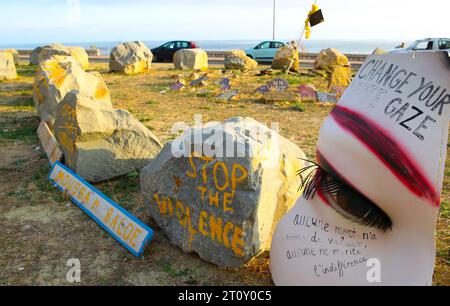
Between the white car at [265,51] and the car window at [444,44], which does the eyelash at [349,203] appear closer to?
the car window at [444,44]

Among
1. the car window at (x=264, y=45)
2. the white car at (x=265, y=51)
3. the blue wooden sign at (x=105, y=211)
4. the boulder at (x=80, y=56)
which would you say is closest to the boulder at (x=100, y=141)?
the blue wooden sign at (x=105, y=211)

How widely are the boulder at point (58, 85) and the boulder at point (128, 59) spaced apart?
21.1 feet

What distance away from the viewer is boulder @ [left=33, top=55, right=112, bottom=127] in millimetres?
6629

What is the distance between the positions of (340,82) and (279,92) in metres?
2.79

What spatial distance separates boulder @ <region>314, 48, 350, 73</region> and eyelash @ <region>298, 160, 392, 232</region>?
12.8 m

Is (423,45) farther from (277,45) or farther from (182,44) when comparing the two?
(182,44)

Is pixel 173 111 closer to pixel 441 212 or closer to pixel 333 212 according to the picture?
pixel 441 212

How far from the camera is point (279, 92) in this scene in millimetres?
9320

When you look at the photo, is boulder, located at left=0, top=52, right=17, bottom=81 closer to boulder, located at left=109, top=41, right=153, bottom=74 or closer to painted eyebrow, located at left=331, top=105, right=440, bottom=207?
boulder, located at left=109, top=41, right=153, bottom=74

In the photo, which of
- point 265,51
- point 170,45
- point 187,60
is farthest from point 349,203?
point 170,45

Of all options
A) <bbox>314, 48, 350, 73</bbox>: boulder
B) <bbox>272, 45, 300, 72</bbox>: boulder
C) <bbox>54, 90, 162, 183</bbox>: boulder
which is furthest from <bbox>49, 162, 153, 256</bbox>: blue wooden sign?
<bbox>272, 45, 300, 72</bbox>: boulder

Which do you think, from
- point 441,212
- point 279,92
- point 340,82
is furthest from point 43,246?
point 340,82

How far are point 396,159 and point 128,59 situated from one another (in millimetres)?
13967

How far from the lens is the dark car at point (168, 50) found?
20431 millimetres
